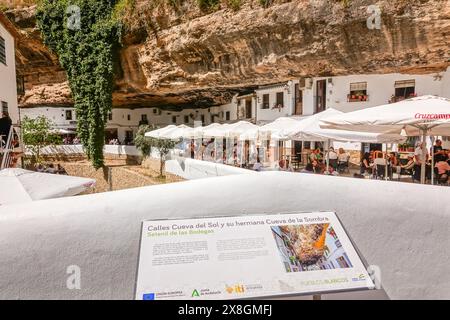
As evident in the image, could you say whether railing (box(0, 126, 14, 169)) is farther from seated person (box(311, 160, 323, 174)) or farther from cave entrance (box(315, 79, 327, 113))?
cave entrance (box(315, 79, 327, 113))

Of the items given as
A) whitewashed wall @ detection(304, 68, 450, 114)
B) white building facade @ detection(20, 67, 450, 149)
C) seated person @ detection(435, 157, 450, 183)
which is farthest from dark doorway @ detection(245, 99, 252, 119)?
seated person @ detection(435, 157, 450, 183)

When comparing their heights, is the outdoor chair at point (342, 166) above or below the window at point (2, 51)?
below

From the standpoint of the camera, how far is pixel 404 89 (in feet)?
47.1

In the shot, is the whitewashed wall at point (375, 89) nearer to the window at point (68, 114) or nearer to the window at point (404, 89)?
the window at point (404, 89)

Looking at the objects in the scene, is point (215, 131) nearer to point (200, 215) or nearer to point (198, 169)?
point (198, 169)

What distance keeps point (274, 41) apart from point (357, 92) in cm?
524

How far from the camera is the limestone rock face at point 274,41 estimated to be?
10680 millimetres

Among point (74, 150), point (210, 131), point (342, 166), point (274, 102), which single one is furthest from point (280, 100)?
point (74, 150)

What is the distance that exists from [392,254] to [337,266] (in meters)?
0.90

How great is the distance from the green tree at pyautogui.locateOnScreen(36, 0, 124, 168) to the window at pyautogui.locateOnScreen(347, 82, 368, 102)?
12422mm

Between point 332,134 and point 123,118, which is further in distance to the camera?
point 123,118

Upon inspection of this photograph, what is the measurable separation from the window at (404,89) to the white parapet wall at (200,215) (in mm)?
12525

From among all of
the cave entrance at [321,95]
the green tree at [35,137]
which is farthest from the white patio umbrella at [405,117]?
the green tree at [35,137]
